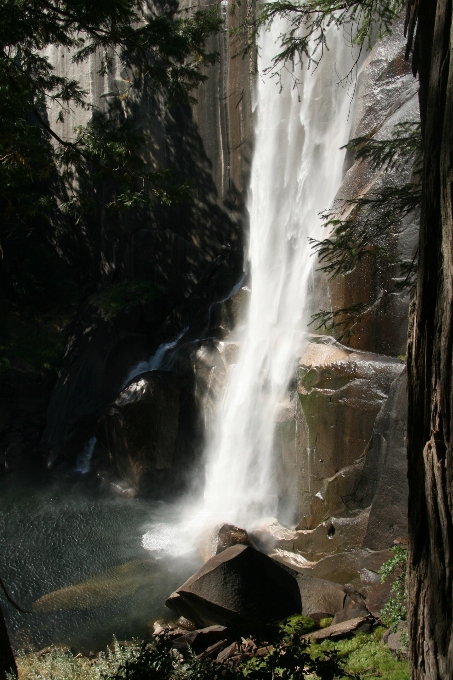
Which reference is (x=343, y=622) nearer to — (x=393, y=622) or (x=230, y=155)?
(x=393, y=622)

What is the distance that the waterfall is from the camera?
10.8 m

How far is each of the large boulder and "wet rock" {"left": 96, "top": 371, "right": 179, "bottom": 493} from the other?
232 inches

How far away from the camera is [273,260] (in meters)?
13.4

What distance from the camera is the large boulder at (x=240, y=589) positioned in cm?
691

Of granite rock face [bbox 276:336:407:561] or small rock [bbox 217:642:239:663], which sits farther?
granite rock face [bbox 276:336:407:561]

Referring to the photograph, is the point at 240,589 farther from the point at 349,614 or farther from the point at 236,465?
the point at 236,465

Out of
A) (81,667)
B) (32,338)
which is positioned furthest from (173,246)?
(81,667)

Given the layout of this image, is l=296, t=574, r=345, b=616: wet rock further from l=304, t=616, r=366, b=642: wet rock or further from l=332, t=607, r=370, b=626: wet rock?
l=304, t=616, r=366, b=642: wet rock

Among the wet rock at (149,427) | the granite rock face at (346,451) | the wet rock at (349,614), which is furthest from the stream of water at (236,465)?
the wet rock at (349,614)

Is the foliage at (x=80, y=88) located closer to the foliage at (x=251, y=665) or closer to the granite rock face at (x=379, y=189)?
the granite rock face at (x=379, y=189)

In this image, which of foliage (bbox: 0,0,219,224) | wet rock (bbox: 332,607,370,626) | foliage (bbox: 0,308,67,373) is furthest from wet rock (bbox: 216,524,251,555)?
foliage (bbox: 0,308,67,373)

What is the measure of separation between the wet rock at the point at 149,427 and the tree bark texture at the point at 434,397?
34.0ft

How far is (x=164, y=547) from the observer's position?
1002cm

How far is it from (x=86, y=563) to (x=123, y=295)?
366 inches
